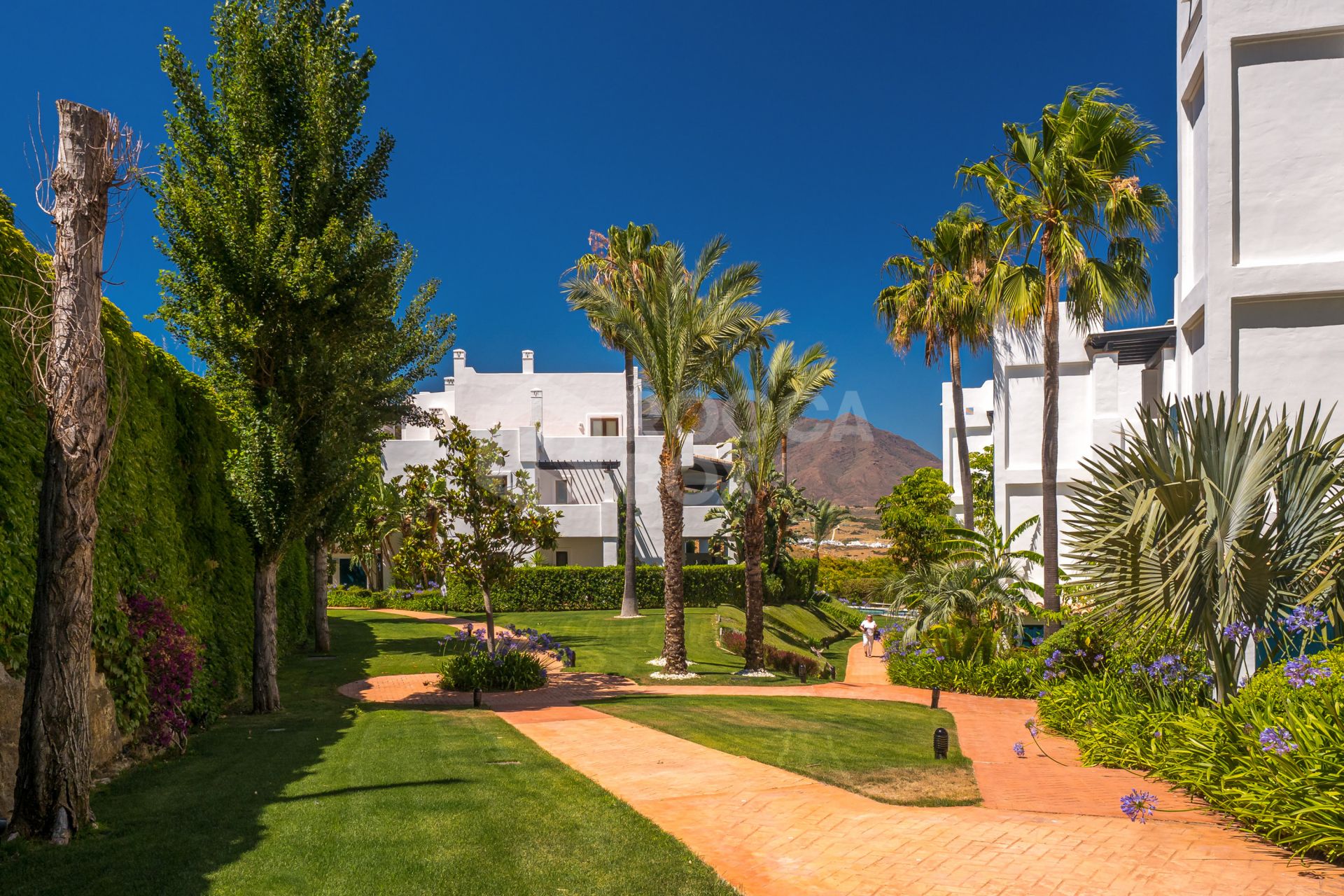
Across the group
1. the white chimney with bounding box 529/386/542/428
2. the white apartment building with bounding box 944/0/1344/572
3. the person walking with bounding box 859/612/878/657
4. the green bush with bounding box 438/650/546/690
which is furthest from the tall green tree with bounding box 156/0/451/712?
the white chimney with bounding box 529/386/542/428

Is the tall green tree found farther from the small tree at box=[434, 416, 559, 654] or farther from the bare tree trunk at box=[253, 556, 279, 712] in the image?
the small tree at box=[434, 416, 559, 654]

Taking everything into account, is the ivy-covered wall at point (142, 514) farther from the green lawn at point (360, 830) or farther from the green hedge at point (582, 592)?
the green hedge at point (582, 592)

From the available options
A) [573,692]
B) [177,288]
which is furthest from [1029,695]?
[177,288]

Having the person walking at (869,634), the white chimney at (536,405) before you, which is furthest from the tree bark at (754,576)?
the white chimney at (536,405)

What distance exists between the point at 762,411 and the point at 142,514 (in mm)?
13558

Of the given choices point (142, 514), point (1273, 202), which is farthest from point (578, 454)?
point (1273, 202)

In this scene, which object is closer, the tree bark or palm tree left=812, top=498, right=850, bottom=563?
the tree bark

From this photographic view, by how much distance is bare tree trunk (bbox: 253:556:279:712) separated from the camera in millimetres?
13750

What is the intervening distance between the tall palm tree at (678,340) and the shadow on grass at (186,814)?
28.7 ft

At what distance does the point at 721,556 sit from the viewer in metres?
44.0

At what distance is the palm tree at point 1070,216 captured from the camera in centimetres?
1772

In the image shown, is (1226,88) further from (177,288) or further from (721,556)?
(721,556)

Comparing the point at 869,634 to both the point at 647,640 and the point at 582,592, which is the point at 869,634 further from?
the point at 582,592

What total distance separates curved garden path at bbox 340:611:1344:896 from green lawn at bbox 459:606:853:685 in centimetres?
922
